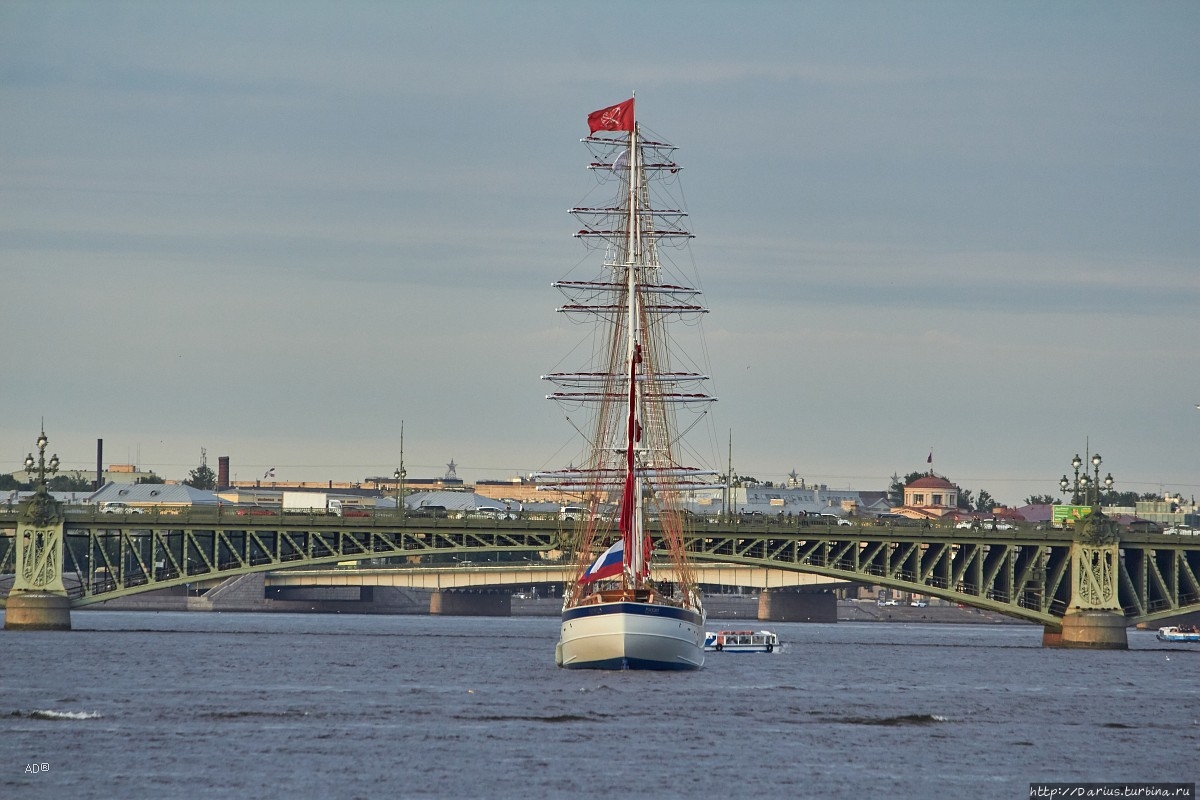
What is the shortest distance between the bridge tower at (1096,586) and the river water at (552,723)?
21.8ft

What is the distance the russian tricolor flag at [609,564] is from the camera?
314ft

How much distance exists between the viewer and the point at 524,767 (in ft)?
202

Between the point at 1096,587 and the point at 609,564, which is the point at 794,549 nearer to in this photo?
the point at 1096,587

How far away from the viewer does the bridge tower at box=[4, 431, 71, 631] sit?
433ft

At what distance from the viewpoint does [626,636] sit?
94.4 metres

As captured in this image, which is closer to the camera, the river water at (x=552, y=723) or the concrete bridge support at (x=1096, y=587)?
the river water at (x=552, y=723)

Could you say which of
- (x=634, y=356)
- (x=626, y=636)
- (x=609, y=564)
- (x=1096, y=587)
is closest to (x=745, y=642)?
(x=1096, y=587)

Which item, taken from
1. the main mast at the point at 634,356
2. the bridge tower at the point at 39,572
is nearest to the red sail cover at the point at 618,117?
the main mast at the point at 634,356

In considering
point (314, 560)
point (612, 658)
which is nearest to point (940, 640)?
point (314, 560)

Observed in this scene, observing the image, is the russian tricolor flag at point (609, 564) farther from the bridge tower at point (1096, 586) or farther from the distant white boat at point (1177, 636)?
the distant white boat at point (1177, 636)

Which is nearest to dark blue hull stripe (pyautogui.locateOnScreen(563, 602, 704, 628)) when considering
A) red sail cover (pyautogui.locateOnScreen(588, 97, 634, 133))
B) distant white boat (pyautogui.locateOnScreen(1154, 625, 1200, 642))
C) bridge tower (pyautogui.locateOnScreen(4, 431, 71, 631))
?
red sail cover (pyautogui.locateOnScreen(588, 97, 634, 133))

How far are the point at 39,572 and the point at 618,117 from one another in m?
50.1

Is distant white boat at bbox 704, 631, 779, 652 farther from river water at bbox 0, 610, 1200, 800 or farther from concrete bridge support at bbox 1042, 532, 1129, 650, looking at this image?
concrete bridge support at bbox 1042, 532, 1129, 650

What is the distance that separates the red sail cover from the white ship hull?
2666cm
